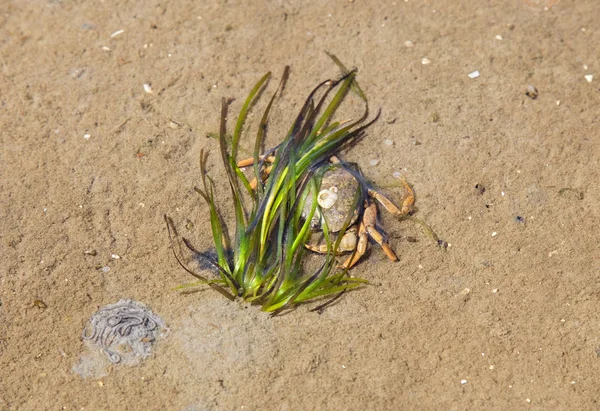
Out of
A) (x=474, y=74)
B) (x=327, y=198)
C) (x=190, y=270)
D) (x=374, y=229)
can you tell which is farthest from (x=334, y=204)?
(x=474, y=74)

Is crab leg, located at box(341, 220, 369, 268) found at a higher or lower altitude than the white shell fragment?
lower

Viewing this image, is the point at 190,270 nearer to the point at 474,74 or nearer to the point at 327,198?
the point at 327,198

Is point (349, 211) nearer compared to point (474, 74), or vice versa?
point (349, 211)

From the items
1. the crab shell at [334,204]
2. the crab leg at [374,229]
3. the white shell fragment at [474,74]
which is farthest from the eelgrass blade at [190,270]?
the white shell fragment at [474,74]

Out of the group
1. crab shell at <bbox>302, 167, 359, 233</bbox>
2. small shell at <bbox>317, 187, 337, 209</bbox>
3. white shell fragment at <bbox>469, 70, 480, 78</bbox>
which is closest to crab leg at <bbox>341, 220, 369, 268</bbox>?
crab shell at <bbox>302, 167, 359, 233</bbox>

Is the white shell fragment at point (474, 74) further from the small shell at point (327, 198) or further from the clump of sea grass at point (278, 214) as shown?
the small shell at point (327, 198)

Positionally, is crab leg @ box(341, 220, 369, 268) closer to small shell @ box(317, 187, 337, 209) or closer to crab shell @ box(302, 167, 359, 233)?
crab shell @ box(302, 167, 359, 233)
